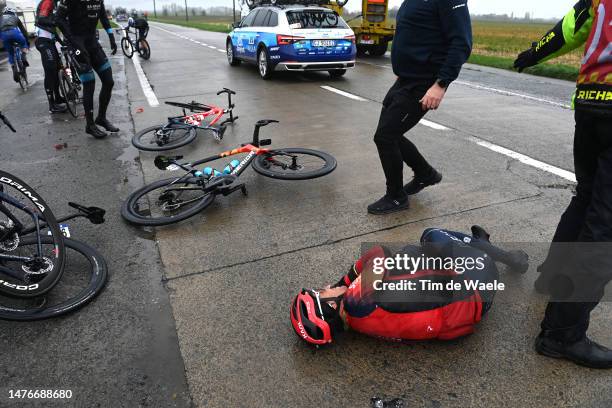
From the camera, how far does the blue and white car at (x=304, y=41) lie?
10.3 metres

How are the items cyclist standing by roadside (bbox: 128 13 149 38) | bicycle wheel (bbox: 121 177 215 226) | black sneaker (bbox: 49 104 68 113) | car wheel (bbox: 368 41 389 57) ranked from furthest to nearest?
1. car wheel (bbox: 368 41 389 57)
2. cyclist standing by roadside (bbox: 128 13 149 38)
3. black sneaker (bbox: 49 104 68 113)
4. bicycle wheel (bbox: 121 177 215 226)

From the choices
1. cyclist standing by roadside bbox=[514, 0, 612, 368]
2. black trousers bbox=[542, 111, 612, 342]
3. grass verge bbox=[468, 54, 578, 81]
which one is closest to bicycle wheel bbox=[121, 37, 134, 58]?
grass verge bbox=[468, 54, 578, 81]

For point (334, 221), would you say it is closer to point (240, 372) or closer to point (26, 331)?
point (240, 372)

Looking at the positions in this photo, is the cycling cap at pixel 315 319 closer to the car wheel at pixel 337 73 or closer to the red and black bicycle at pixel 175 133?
the red and black bicycle at pixel 175 133

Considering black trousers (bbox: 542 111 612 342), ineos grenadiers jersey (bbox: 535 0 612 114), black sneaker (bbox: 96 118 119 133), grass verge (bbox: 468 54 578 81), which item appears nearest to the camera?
ineos grenadiers jersey (bbox: 535 0 612 114)

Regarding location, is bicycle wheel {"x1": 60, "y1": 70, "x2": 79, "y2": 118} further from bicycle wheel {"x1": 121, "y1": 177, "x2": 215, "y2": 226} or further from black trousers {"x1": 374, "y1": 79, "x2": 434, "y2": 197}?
black trousers {"x1": 374, "y1": 79, "x2": 434, "y2": 197}

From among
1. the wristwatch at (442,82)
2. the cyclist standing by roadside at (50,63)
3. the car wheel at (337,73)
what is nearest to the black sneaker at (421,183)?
the wristwatch at (442,82)

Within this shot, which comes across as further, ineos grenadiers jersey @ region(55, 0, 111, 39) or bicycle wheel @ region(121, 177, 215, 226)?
ineos grenadiers jersey @ region(55, 0, 111, 39)

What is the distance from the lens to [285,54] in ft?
34.2

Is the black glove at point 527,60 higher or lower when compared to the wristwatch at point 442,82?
higher

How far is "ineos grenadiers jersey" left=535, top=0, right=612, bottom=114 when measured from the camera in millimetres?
1796

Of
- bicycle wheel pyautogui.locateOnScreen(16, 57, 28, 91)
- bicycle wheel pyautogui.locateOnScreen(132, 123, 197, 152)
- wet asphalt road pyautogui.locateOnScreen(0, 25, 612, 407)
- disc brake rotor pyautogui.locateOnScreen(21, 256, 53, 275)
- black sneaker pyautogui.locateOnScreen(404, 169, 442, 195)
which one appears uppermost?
bicycle wheel pyautogui.locateOnScreen(16, 57, 28, 91)

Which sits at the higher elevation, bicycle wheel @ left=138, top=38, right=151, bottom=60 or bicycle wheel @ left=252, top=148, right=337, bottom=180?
bicycle wheel @ left=138, top=38, right=151, bottom=60

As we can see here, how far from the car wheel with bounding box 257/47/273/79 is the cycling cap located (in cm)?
930
